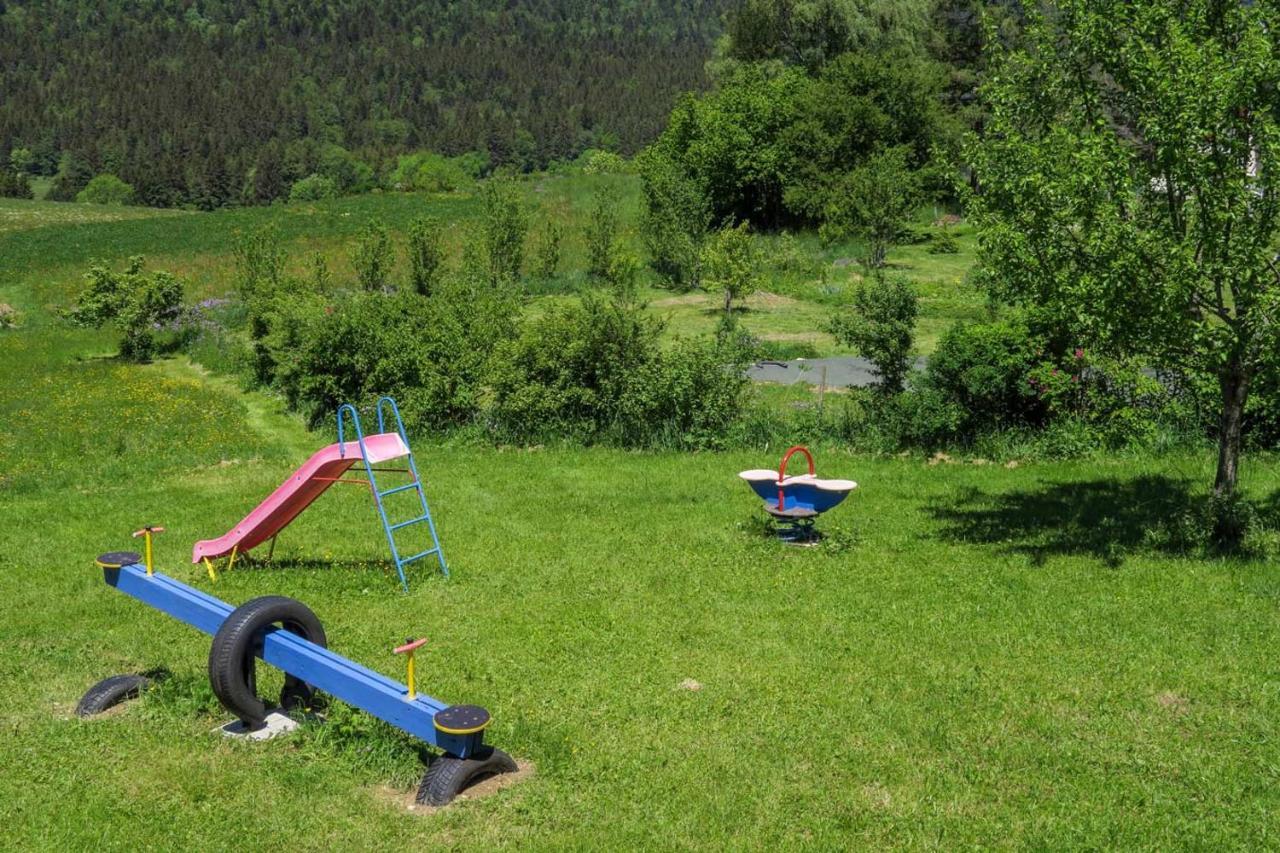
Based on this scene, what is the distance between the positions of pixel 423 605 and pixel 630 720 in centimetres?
313

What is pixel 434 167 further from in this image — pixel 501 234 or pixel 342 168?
pixel 501 234

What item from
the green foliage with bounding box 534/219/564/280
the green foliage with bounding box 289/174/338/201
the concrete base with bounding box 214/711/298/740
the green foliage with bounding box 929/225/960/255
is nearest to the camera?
the concrete base with bounding box 214/711/298/740

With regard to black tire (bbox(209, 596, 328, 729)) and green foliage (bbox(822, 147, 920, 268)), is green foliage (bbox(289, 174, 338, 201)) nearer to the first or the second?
green foliage (bbox(822, 147, 920, 268))

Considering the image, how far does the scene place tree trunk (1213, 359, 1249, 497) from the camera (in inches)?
420

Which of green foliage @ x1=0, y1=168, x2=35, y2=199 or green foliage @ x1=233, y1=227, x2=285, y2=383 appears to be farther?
green foliage @ x1=0, y1=168, x2=35, y2=199

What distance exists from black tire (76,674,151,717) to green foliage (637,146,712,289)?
1169 inches

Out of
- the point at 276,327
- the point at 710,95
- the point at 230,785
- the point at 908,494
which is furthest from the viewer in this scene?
the point at 710,95

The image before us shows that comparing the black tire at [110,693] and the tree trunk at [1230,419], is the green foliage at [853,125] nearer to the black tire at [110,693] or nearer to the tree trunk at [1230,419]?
the tree trunk at [1230,419]

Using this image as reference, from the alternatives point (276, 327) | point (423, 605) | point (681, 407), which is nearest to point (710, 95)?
point (276, 327)

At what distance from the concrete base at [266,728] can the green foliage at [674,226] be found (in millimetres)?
30078

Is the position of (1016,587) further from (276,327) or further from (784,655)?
(276,327)

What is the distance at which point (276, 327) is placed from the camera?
21.3m

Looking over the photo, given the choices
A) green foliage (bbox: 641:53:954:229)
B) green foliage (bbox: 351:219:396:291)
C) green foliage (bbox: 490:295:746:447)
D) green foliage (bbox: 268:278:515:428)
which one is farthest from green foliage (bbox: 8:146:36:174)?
green foliage (bbox: 490:295:746:447)

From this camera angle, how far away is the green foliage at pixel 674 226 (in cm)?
3762
